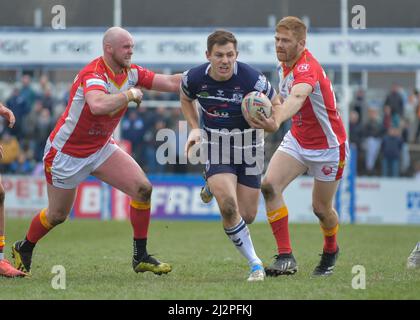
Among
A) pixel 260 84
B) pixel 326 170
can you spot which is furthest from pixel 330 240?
pixel 260 84

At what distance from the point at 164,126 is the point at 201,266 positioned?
11498 mm

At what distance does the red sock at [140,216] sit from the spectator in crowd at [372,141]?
13.7 meters

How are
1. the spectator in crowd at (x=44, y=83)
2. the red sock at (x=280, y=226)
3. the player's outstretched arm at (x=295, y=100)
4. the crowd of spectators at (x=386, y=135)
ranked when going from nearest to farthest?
the player's outstretched arm at (x=295, y=100)
the red sock at (x=280, y=226)
the crowd of spectators at (x=386, y=135)
the spectator in crowd at (x=44, y=83)

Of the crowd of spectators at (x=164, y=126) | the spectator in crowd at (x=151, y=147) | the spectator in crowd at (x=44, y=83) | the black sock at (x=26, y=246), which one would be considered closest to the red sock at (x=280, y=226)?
the black sock at (x=26, y=246)

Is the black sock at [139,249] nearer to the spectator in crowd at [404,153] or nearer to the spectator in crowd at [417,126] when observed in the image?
the spectator in crowd at [404,153]

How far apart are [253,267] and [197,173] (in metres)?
13.8

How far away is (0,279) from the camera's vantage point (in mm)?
9477

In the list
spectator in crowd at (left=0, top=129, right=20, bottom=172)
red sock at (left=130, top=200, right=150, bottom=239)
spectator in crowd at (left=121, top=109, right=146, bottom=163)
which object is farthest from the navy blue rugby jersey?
spectator in crowd at (left=0, top=129, right=20, bottom=172)

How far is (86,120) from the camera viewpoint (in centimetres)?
974

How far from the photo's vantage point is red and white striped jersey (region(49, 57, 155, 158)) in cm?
967

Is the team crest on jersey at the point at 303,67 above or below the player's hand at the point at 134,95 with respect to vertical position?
above

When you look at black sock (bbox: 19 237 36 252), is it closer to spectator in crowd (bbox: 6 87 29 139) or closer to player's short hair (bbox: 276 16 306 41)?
player's short hair (bbox: 276 16 306 41)

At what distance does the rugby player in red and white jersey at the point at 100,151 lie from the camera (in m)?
9.62
